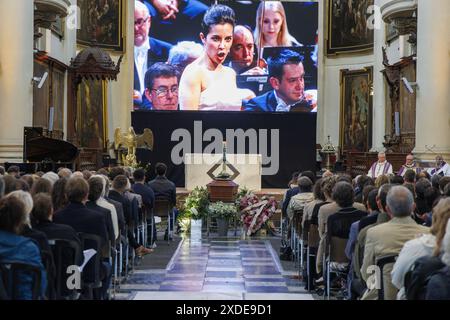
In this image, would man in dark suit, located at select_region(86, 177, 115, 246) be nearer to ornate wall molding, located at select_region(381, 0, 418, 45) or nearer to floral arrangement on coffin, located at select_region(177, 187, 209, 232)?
floral arrangement on coffin, located at select_region(177, 187, 209, 232)

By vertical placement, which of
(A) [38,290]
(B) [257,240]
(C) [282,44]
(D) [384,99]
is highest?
(C) [282,44]

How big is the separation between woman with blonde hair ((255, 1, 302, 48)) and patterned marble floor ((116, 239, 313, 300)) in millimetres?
15223

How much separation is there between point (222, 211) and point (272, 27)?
46.2 ft

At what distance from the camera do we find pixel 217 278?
10914mm

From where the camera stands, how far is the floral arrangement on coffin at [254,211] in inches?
630

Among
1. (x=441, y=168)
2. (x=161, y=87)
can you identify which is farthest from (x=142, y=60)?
(x=441, y=168)

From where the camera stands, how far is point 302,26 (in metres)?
28.7

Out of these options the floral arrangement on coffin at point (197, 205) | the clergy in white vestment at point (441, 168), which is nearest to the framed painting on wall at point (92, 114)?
the floral arrangement on coffin at point (197, 205)

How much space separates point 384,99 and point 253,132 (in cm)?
502

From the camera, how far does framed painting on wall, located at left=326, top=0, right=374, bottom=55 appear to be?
1086 inches

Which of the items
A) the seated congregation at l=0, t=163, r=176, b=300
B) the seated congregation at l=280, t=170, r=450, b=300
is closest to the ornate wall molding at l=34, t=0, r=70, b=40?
the seated congregation at l=0, t=163, r=176, b=300

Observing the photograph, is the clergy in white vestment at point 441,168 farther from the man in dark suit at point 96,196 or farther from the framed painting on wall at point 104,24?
the framed painting on wall at point 104,24
